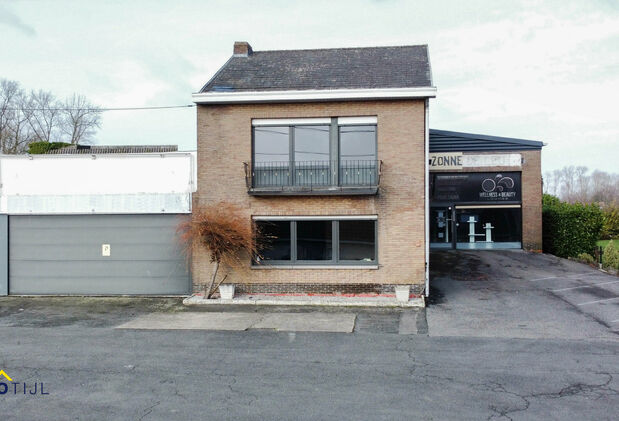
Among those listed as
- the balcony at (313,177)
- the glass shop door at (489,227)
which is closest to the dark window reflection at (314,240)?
the balcony at (313,177)

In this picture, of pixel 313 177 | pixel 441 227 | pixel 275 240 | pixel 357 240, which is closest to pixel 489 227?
pixel 441 227

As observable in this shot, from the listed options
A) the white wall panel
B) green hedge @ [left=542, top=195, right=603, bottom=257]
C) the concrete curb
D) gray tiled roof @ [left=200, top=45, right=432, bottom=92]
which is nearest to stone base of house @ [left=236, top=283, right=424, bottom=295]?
the concrete curb

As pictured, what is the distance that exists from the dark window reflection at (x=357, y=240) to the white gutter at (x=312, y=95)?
141 inches

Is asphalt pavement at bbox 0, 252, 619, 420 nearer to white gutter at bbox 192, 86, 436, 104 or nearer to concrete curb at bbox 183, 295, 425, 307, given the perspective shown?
concrete curb at bbox 183, 295, 425, 307

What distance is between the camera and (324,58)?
17703 mm

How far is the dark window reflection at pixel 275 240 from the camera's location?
50.4 ft

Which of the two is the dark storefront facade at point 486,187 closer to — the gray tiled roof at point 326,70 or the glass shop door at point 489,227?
the glass shop door at point 489,227

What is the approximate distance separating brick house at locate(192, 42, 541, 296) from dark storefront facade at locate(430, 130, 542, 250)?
8335 millimetres

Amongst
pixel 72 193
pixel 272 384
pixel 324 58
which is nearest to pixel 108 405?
pixel 272 384

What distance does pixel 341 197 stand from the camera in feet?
49.2

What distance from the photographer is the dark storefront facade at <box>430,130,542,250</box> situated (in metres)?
23.0

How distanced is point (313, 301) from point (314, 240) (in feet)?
6.30

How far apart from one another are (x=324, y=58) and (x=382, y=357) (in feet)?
37.7

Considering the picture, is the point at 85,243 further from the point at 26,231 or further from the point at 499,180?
the point at 499,180
